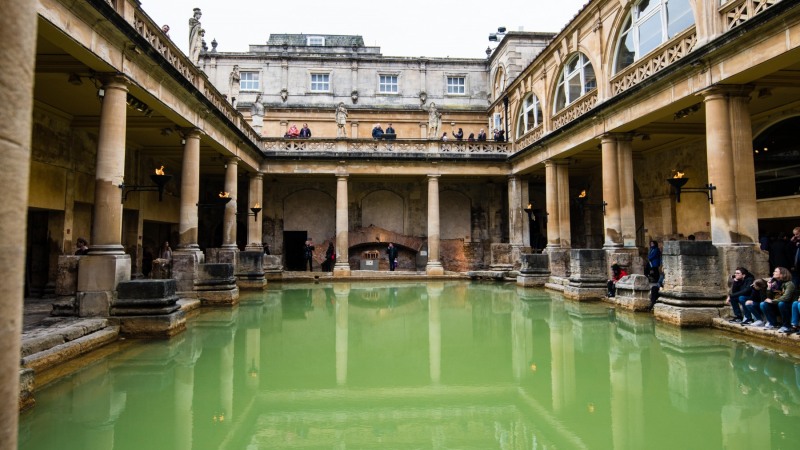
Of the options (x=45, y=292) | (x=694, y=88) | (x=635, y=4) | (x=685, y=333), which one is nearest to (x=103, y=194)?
(x=45, y=292)

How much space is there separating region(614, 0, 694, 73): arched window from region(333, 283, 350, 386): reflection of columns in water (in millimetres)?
10698

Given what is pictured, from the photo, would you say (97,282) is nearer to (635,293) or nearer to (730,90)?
(635,293)

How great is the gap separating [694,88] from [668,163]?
365 inches

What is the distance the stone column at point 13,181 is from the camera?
1.50 meters

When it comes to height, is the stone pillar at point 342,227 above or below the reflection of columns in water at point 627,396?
above

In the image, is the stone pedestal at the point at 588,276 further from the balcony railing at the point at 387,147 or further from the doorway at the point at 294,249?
the doorway at the point at 294,249

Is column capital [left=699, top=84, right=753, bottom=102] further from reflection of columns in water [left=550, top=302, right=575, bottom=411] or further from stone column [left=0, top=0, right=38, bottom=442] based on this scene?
Result: stone column [left=0, top=0, right=38, bottom=442]

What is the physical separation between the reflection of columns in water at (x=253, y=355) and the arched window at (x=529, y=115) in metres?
16.2

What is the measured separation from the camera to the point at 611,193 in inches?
573

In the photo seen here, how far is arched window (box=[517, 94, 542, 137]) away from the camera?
20.6 metres

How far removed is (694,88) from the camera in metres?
10.4

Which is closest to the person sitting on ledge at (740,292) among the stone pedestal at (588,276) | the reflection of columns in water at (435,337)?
the stone pedestal at (588,276)

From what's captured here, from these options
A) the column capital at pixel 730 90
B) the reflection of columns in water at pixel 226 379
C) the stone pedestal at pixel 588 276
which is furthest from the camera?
the stone pedestal at pixel 588 276

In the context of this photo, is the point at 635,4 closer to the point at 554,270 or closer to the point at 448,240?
the point at 554,270
